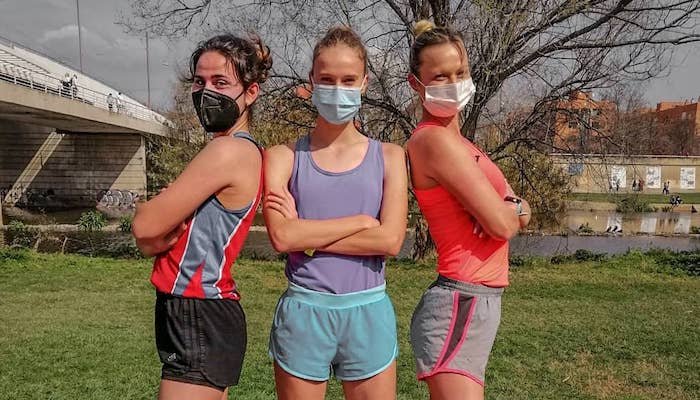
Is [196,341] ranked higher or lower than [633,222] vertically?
higher

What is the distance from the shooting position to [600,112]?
11.1m

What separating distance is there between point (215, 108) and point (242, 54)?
10.1 inches

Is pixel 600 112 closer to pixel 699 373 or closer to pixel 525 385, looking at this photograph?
pixel 699 373

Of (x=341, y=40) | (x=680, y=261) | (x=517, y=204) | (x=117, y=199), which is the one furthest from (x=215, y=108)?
(x=117, y=199)

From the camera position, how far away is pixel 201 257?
207cm

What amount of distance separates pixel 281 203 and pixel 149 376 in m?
3.42

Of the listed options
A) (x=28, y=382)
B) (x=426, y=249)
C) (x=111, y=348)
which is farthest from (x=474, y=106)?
(x=28, y=382)

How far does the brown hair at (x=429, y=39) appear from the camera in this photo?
7.55ft

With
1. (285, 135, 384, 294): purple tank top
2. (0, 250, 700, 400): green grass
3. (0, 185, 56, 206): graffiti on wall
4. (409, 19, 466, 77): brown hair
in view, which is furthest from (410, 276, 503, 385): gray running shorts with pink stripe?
(0, 185, 56, 206): graffiti on wall

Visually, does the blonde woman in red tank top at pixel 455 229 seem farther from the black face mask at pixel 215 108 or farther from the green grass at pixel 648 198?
the green grass at pixel 648 198

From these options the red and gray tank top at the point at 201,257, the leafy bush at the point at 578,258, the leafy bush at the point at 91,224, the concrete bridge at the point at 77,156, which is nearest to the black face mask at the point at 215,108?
the red and gray tank top at the point at 201,257

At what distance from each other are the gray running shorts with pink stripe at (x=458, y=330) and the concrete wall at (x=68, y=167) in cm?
3333

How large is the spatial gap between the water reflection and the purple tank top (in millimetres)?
22758

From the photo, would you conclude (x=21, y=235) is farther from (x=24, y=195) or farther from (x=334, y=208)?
(x=334, y=208)
